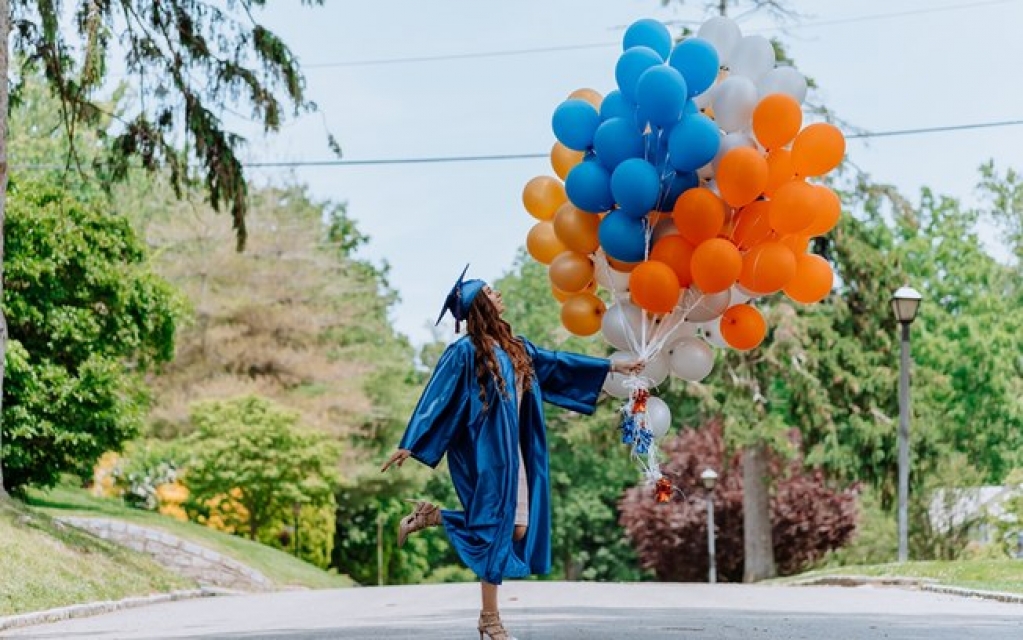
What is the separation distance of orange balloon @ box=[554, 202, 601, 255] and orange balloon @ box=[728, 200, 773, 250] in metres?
0.86

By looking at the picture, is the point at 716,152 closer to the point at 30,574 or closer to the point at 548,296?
the point at 30,574

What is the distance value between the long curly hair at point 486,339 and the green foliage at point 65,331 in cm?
1412

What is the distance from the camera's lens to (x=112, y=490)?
1368 inches

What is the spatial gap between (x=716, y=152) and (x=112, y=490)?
28.1 m

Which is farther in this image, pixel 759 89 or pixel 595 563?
pixel 595 563

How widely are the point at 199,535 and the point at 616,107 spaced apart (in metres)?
17.8

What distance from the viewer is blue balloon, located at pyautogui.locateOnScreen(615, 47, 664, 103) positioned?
936 cm

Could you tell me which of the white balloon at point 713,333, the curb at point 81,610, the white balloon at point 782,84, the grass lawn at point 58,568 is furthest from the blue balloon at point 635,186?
the grass lawn at point 58,568

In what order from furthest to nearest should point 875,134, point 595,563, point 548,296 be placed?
point 548,296 < point 595,563 < point 875,134

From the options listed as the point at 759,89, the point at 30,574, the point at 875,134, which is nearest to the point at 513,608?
the point at 30,574

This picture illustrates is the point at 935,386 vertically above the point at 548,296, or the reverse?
the point at 548,296

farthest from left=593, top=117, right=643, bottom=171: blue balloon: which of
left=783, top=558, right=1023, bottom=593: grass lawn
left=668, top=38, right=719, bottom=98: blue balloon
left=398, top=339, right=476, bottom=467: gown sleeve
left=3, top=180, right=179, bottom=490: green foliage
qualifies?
left=3, top=180, right=179, bottom=490: green foliage

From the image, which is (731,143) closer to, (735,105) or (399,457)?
(735,105)

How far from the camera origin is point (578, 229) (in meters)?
9.47
